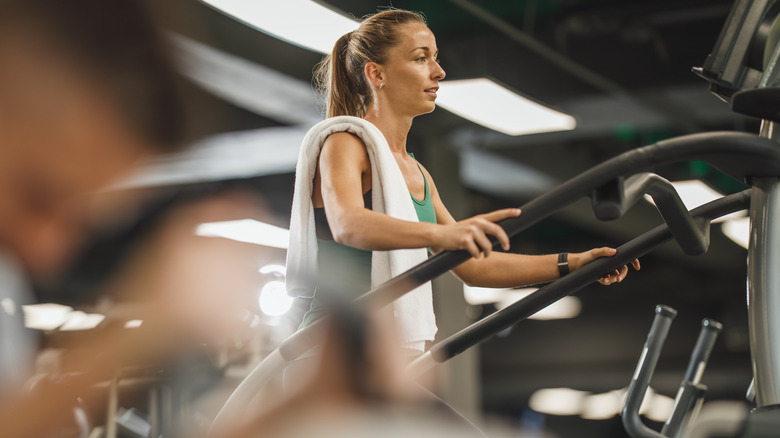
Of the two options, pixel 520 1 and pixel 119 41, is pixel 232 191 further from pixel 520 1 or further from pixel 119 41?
pixel 520 1

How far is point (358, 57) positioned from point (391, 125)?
17cm

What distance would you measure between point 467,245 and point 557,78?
529cm

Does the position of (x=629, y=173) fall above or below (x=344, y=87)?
below

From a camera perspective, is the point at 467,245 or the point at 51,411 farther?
the point at 467,245

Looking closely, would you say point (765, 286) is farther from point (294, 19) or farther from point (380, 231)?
point (294, 19)

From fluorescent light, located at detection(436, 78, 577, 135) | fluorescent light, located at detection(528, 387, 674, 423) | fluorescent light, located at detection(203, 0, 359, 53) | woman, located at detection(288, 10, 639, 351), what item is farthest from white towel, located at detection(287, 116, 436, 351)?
fluorescent light, located at detection(528, 387, 674, 423)

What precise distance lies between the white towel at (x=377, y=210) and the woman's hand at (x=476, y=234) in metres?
0.30

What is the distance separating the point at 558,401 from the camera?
1481 cm

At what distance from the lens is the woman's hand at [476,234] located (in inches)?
51.5

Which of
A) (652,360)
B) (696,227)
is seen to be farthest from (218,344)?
(652,360)

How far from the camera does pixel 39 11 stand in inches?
23.7

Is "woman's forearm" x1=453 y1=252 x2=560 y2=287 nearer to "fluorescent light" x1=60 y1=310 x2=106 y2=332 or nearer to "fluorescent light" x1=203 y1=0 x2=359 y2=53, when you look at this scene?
"fluorescent light" x1=60 y1=310 x2=106 y2=332

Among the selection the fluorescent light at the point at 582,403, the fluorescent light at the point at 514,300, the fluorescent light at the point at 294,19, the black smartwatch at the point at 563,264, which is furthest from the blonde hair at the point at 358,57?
the fluorescent light at the point at 582,403

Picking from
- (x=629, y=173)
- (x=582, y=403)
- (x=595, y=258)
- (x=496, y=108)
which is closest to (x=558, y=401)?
(x=582, y=403)
